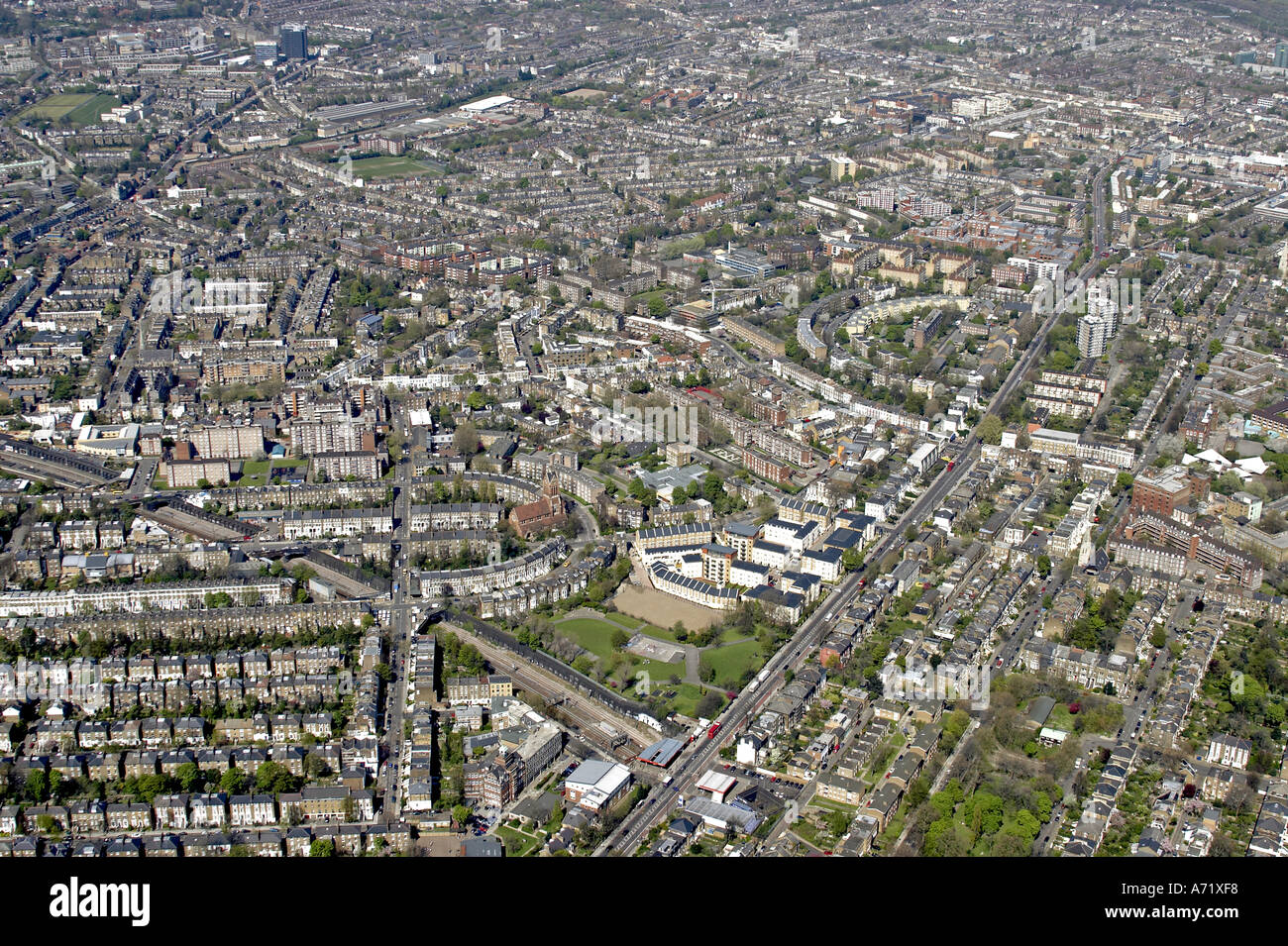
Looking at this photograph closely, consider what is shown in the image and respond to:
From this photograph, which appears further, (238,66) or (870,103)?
(238,66)

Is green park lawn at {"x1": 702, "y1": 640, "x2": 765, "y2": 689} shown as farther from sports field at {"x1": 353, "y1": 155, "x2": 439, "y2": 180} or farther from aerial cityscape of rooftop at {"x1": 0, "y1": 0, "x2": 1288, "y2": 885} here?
sports field at {"x1": 353, "y1": 155, "x2": 439, "y2": 180}

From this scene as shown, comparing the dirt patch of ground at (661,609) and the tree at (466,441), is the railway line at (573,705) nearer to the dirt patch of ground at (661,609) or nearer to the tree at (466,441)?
the dirt patch of ground at (661,609)

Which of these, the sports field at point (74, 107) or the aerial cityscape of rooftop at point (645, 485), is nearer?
Answer: the aerial cityscape of rooftop at point (645, 485)

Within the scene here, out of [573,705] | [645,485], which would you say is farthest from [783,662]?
[645,485]

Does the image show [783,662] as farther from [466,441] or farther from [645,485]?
[466,441]

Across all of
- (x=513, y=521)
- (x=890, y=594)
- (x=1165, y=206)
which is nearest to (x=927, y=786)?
(x=890, y=594)

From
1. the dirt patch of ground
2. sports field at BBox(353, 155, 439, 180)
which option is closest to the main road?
the dirt patch of ground

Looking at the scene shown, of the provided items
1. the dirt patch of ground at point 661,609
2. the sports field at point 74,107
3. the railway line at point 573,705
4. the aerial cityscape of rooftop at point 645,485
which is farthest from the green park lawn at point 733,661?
the sports field at point 74,107
